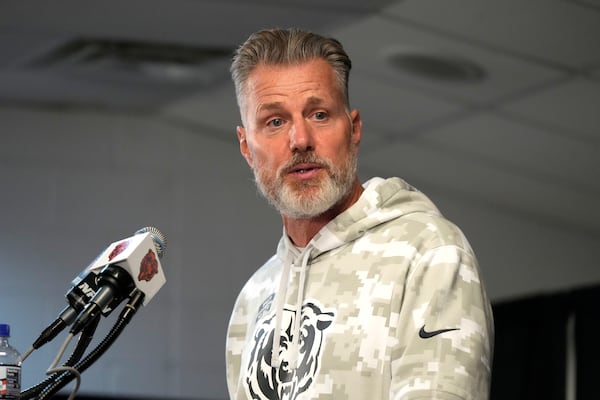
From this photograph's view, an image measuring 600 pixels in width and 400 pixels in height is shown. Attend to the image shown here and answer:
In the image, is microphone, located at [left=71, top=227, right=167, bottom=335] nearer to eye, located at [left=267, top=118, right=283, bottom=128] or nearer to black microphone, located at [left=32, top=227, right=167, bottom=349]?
black microphone, located at [left=32, top=227, right=167, bottom=349]

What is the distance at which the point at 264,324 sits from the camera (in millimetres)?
1894

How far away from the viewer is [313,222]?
1912 millimetres

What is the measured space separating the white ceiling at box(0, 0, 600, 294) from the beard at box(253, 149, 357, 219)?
6.02 feet

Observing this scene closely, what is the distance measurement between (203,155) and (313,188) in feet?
13.4

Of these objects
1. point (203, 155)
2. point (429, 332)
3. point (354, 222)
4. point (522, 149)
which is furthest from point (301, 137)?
point (203, 155)

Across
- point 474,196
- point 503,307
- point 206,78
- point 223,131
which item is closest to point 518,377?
point 503,307

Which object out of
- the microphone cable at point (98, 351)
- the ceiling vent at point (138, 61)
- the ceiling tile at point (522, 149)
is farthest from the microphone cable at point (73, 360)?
the ceiling tile at point (522, 149)

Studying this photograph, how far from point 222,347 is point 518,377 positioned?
1584mm

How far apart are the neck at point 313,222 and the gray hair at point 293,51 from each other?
0.49 ft

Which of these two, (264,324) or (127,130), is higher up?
(127,130)

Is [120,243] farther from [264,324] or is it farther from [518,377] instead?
[518,377]

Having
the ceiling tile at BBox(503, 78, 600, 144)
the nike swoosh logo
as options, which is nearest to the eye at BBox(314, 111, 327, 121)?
the nike swoosh logo

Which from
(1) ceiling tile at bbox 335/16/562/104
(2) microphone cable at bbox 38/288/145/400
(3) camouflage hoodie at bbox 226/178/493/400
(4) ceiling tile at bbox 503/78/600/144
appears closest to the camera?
(2) microphone cable at bbox 38/288/145/400

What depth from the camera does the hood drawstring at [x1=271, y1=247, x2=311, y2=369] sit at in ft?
5.77
